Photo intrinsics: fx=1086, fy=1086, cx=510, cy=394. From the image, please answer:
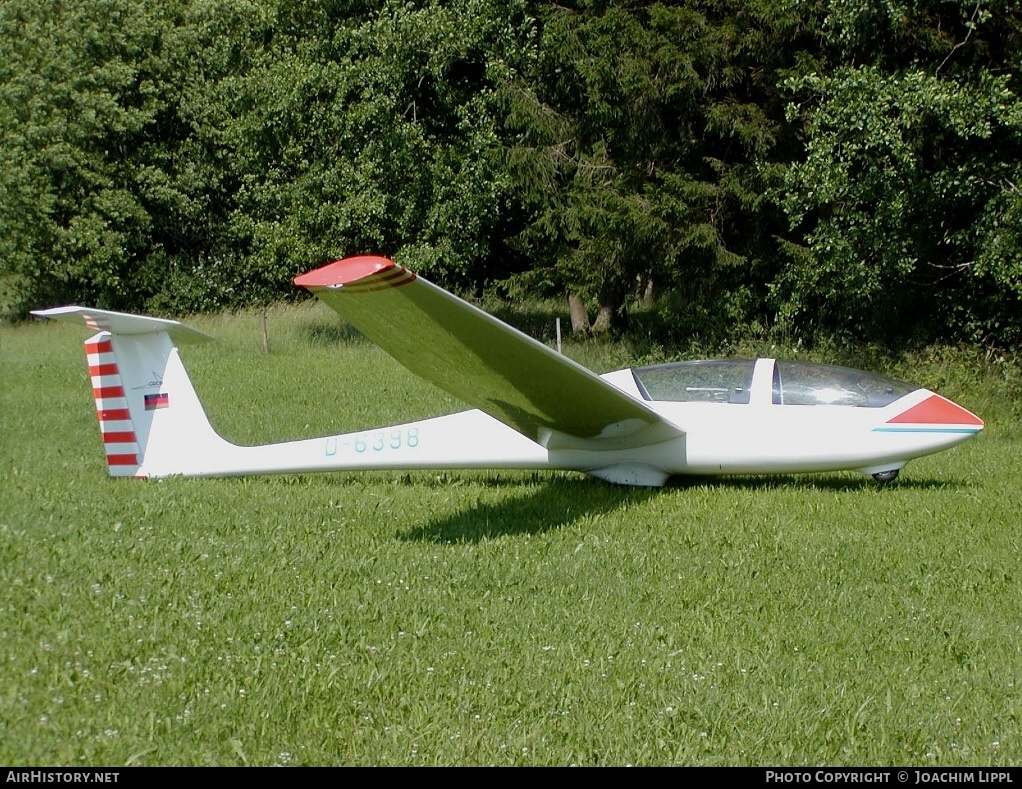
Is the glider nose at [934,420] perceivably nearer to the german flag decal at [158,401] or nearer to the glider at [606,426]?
the glider at [606,426]

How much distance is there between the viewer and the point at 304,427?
46.2 ft

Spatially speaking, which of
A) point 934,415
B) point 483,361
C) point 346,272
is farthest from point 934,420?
point 346,272

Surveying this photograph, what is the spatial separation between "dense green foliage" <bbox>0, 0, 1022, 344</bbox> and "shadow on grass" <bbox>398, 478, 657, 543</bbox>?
738 centimetres

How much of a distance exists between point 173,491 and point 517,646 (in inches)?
192

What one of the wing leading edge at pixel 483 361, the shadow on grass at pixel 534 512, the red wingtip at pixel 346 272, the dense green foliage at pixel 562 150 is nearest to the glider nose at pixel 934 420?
the wing leading edge at pixel 483 361

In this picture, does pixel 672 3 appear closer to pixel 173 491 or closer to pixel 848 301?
pixel 848 301

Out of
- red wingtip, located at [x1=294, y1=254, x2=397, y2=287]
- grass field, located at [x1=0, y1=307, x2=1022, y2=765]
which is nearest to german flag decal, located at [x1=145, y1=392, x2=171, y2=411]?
grass field, located at [x1=0, y1=307, x2=1022, y2=765]

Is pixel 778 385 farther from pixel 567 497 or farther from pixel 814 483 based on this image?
pixel 567 497

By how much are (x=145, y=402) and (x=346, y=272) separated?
5022 mm

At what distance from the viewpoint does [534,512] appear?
923 centimetres

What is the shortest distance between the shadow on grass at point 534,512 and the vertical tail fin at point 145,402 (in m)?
2.93

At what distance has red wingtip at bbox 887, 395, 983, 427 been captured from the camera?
9.48m

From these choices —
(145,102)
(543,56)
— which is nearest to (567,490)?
(543,56)

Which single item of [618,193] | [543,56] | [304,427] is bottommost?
[304,427]
